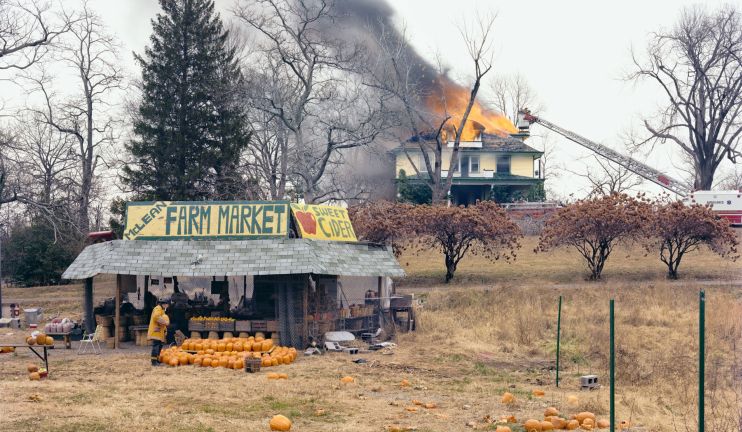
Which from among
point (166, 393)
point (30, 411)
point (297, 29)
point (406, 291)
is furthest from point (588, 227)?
point (30, 411)

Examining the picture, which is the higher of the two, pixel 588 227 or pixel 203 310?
pixel 588 227

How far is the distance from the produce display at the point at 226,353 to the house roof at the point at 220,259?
218cm

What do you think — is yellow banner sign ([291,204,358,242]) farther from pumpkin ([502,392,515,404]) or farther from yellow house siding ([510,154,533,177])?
yellow house siding ([510,154,533,177])

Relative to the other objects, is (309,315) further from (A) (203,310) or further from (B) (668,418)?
(B) (668,418)

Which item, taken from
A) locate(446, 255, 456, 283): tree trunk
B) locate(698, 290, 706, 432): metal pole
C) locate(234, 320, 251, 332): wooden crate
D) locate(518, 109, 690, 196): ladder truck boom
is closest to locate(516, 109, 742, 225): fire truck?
locate(518, 109, 690, 196): ladder truck boom

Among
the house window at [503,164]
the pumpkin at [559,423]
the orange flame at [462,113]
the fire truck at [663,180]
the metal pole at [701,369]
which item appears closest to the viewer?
the metal pole at [701,369]

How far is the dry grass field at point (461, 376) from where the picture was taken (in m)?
16.0

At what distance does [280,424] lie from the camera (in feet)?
48.6

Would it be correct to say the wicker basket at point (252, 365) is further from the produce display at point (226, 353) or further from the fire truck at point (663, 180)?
the fire truck at point (663, 180)

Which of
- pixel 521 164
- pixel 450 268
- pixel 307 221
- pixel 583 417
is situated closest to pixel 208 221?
pixel 307 221

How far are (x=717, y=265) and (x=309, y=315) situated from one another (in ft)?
80.0

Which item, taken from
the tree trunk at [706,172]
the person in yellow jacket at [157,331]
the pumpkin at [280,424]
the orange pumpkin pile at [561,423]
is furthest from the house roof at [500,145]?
the pumpkin at [280,424]

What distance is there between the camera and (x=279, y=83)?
5159cm

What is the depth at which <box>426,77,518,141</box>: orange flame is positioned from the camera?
208 feet
